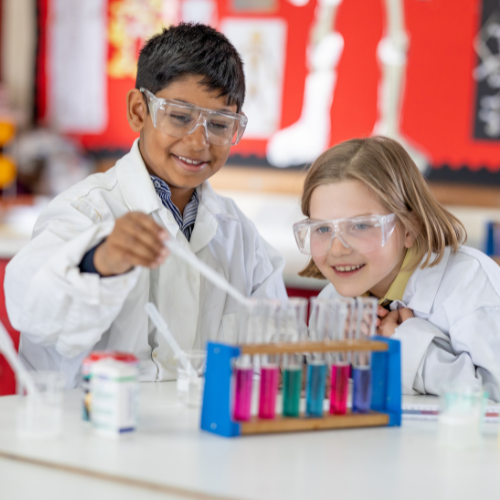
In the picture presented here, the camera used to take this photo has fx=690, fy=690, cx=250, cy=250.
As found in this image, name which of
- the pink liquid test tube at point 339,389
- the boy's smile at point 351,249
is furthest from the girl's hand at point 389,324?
the pink liquid test tube at point 339,389

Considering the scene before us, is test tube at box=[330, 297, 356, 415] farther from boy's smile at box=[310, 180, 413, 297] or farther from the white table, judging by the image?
boy's smile at box=[310, 180, 413, 297]

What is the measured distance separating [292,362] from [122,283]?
1.28 feet

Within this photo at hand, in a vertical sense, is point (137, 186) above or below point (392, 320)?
above

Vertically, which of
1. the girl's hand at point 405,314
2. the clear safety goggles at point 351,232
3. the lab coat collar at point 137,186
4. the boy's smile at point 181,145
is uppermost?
the boy's smile at point 181,145

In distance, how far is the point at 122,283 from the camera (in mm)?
1362

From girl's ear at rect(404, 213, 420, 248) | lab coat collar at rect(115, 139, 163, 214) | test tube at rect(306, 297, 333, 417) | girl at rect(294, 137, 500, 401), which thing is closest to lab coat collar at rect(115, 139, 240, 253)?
lab coat collar at rect(115, 139, 163, 214)

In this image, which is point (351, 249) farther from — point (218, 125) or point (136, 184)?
point (136, 184)

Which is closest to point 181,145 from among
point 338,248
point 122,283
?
point 338,248

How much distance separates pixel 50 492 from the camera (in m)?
0.93

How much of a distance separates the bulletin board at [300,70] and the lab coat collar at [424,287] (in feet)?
7.68

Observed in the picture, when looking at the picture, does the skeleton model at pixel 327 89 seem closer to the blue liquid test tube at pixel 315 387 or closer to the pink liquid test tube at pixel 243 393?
the blue liquid test tube at pixel 315 387

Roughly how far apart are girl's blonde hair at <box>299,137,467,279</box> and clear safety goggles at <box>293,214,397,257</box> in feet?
0.21

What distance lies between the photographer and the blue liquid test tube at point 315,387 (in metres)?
1.21

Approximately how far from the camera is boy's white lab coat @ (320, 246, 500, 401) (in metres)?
1.58
